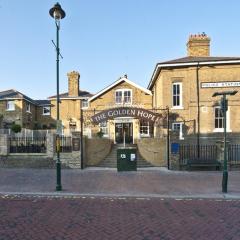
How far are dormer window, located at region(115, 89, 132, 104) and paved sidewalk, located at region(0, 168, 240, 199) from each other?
14.7m

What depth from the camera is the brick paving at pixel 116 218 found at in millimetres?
7016

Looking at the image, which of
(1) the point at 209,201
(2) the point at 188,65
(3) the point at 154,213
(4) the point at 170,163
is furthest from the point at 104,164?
(3) the point at 154,213

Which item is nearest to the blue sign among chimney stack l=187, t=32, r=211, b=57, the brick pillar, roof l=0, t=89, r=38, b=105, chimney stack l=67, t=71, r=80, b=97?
the brick pillar

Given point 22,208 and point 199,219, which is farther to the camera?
point 22,208

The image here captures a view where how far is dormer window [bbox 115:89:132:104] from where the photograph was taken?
1302 inches

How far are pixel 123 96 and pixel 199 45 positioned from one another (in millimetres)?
8898

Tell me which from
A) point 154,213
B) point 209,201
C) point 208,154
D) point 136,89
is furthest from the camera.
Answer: point 136,89

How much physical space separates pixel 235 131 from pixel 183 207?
17.1 metres

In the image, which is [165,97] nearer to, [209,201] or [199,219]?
[209,201]

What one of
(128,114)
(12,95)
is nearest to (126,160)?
(128,114)

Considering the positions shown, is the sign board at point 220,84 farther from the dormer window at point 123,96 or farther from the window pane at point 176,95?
the dormer window at point 123,96

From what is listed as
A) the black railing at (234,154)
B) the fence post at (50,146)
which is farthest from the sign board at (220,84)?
the fence post at (50,146)

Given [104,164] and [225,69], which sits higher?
[225,69]

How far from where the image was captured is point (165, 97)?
1061 inches
